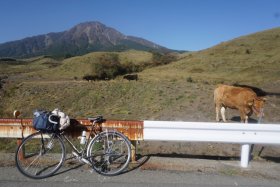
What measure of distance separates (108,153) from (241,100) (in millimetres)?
7380

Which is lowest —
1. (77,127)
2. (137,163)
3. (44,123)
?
(137,163)

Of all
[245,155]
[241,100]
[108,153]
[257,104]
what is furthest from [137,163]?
[241,100]

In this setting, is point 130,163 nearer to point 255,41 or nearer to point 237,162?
point 237,162

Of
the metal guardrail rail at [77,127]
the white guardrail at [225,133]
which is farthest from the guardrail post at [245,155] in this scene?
the metal guardrail rail at [77,127]

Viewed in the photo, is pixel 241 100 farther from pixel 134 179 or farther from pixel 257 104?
pixel 134 179

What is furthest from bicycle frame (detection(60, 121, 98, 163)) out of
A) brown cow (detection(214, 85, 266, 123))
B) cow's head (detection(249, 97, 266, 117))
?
cow's head (detection(249, 97, 266, 117))

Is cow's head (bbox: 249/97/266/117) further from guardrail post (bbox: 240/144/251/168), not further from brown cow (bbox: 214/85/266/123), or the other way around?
guardrail post (bbox: 240/144/251/168)

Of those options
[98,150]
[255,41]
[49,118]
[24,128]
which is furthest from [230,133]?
[255,41]

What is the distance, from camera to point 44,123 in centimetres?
680

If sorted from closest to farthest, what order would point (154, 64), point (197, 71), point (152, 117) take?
point (152, 117) < point (197, 71) < point (154, 64)

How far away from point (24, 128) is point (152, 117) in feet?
33.8

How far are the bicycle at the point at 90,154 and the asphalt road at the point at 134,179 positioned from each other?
16 cm

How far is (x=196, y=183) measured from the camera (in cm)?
652

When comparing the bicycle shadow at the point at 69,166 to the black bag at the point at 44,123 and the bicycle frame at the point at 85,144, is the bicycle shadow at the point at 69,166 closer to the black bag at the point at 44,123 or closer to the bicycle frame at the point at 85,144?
the bicycle frame at the point at 85,144
